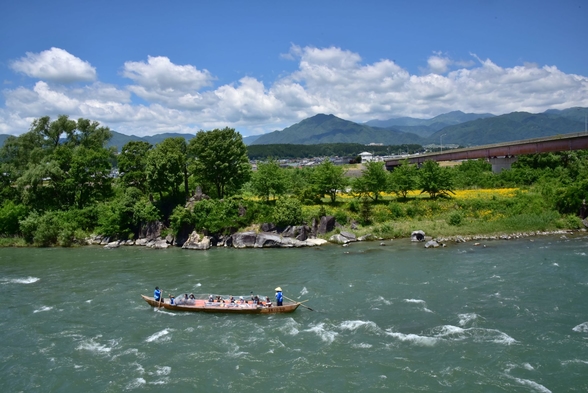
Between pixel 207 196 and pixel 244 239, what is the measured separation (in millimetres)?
12435

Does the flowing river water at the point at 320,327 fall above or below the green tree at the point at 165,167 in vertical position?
below

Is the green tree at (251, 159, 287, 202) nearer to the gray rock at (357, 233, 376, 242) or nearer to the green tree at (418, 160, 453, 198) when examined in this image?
the gray rock at (357, 233, 376, 242)

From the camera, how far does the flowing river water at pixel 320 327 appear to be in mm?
21719

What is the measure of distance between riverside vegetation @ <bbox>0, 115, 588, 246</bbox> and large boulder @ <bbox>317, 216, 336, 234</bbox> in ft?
4.60

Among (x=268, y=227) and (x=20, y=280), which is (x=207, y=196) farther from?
(x=20, y=280)

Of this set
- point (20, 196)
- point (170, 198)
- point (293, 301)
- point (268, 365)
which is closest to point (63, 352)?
point (268, 365)

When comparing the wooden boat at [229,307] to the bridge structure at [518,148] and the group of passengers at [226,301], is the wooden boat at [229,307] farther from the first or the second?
the bridge structure at [518,148]

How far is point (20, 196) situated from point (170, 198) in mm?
24634

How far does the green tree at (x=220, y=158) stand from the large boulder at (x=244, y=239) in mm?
12003

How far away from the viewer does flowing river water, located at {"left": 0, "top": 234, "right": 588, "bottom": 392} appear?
21719mm

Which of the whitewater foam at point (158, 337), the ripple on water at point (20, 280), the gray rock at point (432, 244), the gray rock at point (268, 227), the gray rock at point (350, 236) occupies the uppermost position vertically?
the gray rock at point (268, 227)

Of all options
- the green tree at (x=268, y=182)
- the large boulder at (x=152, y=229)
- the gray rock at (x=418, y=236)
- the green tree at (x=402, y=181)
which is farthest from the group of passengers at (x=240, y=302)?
the green tree at (x=402, y=181)

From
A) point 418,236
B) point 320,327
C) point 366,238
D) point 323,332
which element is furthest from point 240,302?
point 418,236

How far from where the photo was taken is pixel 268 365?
23.2m
